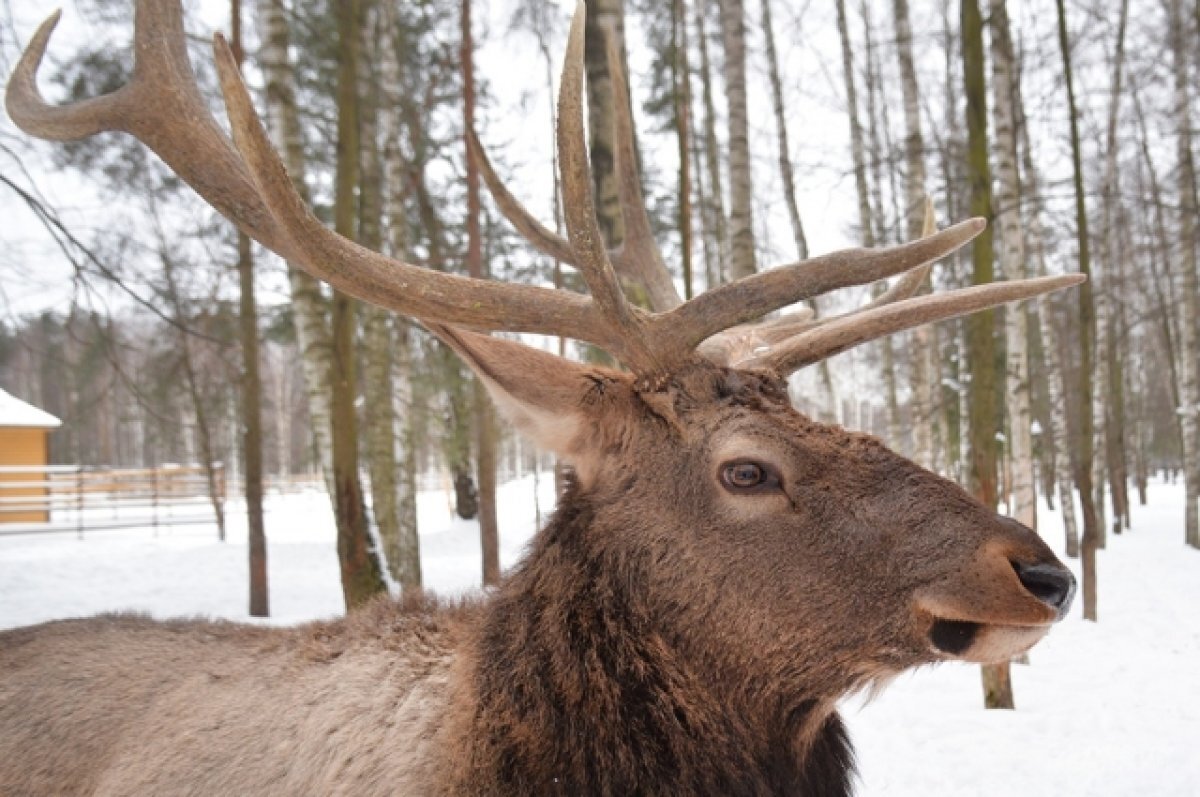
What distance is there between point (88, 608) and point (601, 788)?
12107 mm

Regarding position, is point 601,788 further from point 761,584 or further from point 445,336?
point 445,336

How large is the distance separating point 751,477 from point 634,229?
6.80 ft

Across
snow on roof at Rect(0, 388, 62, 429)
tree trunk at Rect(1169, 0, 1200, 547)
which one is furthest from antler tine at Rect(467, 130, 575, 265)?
snow on roof at Rect(0, 388, 62, 429)

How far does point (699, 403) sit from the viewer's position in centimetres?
243

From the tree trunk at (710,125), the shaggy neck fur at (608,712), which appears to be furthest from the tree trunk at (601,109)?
the tree trunk at (710,125)

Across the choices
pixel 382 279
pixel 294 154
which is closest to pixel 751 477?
pixel 382 279

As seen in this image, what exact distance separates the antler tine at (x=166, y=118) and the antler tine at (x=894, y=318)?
1.74 metres

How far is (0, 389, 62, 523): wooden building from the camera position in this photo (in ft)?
61.6

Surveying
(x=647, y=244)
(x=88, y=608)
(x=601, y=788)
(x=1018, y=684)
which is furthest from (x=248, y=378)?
(x=601, y=788)

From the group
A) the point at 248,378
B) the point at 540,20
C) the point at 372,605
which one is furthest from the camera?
the point at 540,20

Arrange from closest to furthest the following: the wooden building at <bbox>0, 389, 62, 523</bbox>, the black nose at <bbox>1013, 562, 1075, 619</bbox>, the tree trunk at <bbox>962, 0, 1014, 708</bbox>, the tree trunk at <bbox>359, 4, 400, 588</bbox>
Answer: the black nose at <bbox>1013, 562, 1075, 619</bbox>, the tree trunk at <bbox>962, 0, 1014, 708</bbox>, the tree trunk at <bbox>359, 4, 400, 588</bbox>, the wooden building at <bbox>0, 389, 62, 523</bbox>

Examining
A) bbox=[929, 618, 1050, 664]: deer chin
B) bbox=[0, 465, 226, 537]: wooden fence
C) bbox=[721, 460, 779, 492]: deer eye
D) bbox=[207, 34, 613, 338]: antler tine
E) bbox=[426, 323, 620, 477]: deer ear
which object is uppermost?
bbox=[207, 34, 613, 338]: antler tine

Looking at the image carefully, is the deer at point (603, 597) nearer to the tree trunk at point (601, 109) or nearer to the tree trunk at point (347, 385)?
the tree trunk at point (601, 109)

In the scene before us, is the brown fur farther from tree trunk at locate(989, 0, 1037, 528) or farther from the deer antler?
tree trunk at locate(989, 0, 1037, 528)
